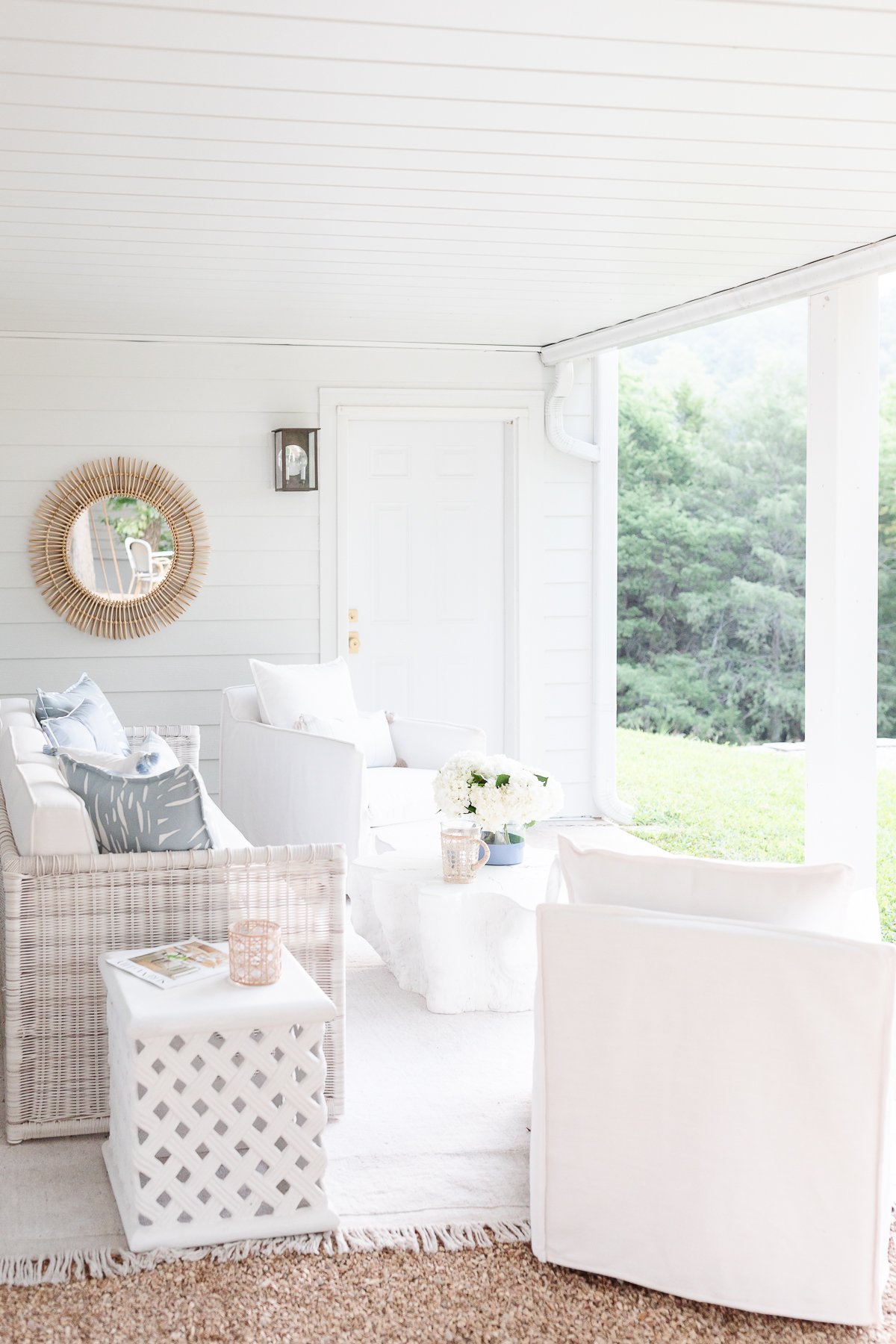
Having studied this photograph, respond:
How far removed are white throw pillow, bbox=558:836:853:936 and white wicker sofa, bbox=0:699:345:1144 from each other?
81 cm

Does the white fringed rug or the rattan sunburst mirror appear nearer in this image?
the white fringed rug

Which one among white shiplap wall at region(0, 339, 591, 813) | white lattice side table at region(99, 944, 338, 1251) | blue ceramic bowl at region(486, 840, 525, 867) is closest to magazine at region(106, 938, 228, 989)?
white lattice side table at region(99, 944, 338, 1251)

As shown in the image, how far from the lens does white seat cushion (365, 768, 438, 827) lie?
16.7 feet

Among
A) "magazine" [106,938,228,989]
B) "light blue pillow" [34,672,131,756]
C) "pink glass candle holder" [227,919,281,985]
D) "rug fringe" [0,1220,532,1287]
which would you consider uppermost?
"light blue pillow" [34,672,131,756]

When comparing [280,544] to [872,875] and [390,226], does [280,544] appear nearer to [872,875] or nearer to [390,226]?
[390,226]

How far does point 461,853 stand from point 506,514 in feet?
10.3

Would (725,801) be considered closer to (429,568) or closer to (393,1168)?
(429,568)

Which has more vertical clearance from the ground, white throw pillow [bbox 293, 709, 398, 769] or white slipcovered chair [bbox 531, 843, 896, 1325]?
white throw pillow [bbox 293, 709, 398, 769]

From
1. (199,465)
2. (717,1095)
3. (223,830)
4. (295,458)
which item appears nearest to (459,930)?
(223,830)

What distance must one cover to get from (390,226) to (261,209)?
17.3 inches

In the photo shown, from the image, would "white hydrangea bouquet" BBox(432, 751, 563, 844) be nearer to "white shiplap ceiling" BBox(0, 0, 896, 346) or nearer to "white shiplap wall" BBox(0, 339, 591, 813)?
"white shiplap ceiling" BBox(0, 0, 896, 346)

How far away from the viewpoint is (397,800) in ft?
16.9

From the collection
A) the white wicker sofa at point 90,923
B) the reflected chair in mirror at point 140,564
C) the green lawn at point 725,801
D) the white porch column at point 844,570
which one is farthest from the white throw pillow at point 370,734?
the white wicker sofa at point 90,923

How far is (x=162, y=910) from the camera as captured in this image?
300cm
